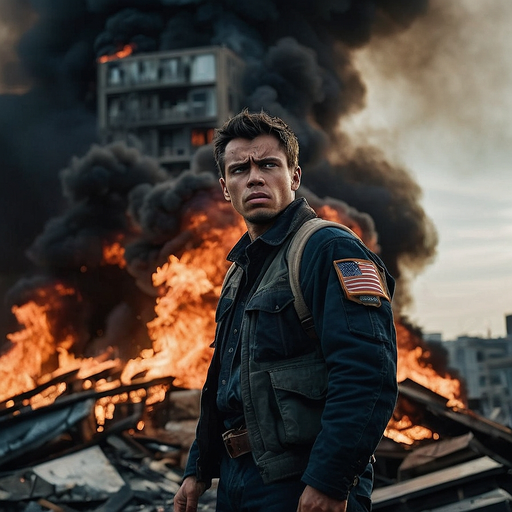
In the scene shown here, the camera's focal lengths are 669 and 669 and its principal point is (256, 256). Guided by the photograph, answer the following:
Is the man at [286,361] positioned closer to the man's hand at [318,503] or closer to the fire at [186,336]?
the man's hand at [318,503]

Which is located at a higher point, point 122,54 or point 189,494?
point 122,54

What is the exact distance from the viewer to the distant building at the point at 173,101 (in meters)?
20.3

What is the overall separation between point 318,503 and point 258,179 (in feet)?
3.58

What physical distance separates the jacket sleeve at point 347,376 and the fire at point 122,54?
20898 mm

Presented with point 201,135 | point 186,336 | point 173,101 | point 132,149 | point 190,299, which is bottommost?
point 186,336

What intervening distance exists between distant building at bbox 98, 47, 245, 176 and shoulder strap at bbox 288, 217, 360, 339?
18.4 meters

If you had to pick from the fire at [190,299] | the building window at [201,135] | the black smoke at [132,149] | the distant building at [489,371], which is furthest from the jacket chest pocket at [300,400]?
the building window at [201,135]

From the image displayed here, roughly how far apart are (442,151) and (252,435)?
1769cm

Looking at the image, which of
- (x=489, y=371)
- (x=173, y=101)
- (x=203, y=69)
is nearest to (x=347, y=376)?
(x=489, y=371)

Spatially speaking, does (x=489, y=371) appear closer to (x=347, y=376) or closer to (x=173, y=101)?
(x=173, y=101)

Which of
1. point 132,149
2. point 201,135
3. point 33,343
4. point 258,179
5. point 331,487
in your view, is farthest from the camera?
point 201,135

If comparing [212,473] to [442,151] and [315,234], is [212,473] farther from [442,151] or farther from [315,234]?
[442,151]

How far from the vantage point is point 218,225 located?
631 inches

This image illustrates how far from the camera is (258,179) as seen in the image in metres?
2.36
